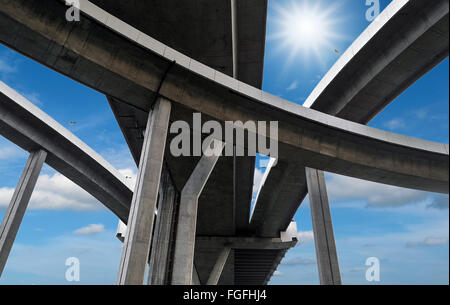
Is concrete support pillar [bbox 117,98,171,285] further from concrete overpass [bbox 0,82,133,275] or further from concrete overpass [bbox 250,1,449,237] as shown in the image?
concrete overpass [bbox 0,82,133,275]

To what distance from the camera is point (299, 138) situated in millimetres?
14008

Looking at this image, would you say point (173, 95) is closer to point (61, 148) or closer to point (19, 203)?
point (19, 203)

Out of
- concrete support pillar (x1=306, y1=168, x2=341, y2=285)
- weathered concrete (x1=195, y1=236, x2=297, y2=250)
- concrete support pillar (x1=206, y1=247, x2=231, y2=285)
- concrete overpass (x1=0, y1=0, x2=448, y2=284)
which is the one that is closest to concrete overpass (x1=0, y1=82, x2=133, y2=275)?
concrete overpass (x1=0, y1=0, x2=448, y2=284)

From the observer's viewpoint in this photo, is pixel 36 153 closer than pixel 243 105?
No

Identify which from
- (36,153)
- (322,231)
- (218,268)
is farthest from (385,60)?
(218,268)

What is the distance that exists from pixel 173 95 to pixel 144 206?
4509mm

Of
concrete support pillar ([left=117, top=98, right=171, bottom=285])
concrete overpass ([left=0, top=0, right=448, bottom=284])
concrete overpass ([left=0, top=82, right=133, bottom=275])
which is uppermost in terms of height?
concrete overpass ([left=0, top=82, right=133, bottom=275])

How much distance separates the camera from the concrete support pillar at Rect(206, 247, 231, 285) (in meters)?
33.3

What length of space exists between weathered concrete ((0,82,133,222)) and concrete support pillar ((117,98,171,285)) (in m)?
11.1

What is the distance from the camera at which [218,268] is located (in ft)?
113

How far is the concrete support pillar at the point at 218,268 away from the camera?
33.3 m

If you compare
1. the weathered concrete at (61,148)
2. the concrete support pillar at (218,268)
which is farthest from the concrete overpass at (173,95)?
the concrete support pillar at (218,268)

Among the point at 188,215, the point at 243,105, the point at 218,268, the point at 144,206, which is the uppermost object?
the point at 243,105
